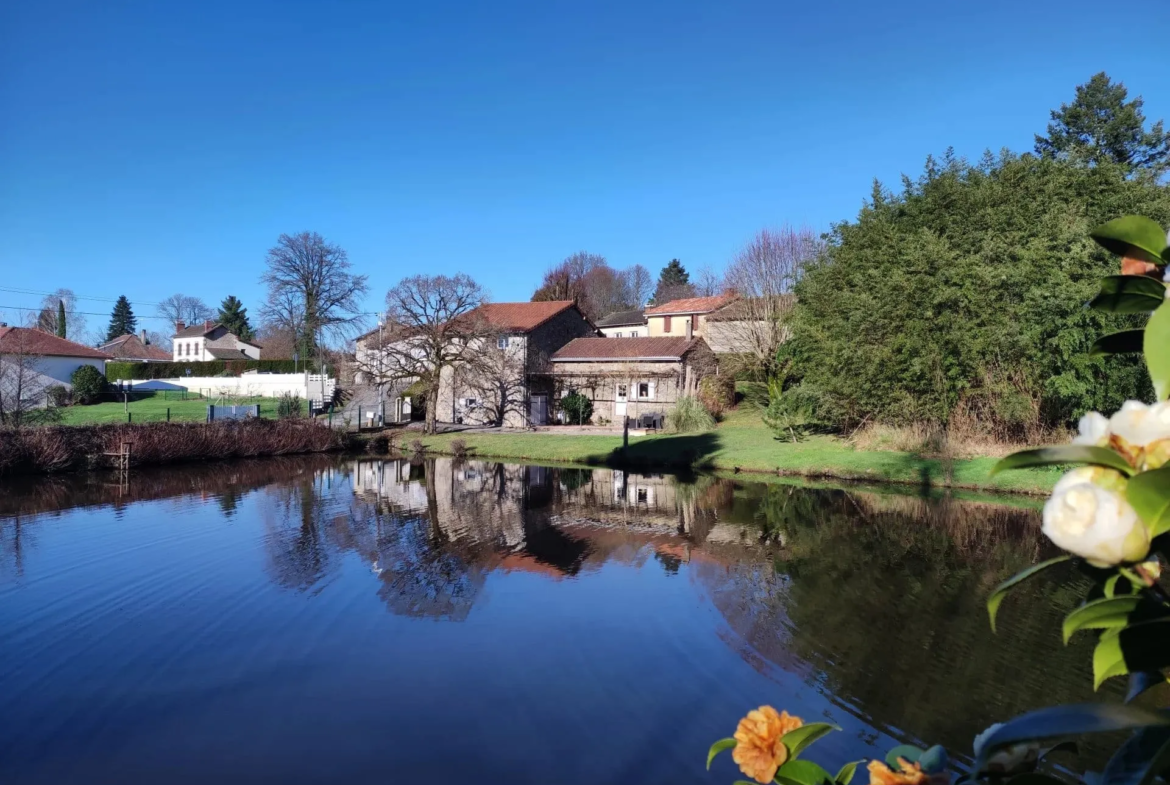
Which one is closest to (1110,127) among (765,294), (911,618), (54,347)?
(765,294)

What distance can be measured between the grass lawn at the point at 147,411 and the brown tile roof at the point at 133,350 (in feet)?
68.6

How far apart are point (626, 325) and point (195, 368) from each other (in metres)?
29.2

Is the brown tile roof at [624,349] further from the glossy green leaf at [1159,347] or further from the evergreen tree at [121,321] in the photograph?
the evergreen tree at [121,321]

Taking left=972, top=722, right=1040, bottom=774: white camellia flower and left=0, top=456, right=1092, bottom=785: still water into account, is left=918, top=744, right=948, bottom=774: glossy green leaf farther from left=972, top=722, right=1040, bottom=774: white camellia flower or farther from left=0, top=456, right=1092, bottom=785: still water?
left=0, top=456, right=1092, bottom=785: still water

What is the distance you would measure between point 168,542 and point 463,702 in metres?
8.04

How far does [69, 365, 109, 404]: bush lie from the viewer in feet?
110

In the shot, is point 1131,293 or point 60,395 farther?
point 60,395

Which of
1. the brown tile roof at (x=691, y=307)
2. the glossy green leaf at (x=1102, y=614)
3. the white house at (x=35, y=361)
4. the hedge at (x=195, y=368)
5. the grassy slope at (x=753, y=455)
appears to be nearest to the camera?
the glossy green leaf at (x=1102, y=614)

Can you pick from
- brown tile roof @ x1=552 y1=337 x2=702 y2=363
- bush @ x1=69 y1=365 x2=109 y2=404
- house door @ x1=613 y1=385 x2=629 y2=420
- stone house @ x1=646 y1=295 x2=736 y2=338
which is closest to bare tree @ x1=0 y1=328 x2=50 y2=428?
bush @ x1=69 y1=365 x2=109 y2=404

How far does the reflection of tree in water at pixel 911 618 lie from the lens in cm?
601

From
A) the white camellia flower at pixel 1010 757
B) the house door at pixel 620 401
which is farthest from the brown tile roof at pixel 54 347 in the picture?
the white camellia flower at pixel 1010 757

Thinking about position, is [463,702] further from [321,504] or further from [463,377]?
[463,377]

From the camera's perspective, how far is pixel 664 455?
23.0 metres

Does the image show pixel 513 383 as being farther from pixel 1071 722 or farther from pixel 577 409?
pixel 1071 722
